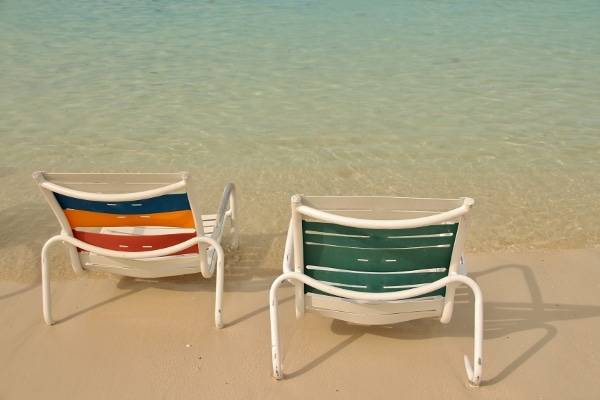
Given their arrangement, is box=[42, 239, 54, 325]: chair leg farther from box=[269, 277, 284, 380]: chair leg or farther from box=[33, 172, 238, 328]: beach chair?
box=[269, 277, 284, 380]: chair leg

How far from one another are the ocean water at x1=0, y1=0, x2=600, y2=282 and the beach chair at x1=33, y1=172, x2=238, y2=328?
873 mm

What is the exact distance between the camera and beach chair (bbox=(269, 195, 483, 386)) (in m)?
2.65

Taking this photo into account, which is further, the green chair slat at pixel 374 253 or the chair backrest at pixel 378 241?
the green chair slat at pixel 374 253

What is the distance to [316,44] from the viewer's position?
34.9 feet

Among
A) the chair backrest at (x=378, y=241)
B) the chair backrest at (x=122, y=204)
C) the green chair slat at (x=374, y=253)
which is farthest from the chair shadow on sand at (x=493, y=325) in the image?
the chair backrest at (x=122, y=204)

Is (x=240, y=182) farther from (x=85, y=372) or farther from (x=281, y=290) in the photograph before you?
(x=85, y=372)

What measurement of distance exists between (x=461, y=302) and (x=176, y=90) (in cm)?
614

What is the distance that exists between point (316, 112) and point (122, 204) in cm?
488

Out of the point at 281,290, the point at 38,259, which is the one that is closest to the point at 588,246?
the point at 281,290

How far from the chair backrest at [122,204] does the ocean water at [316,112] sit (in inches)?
43.7

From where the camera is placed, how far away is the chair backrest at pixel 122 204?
305 cm

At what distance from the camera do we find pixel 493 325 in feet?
11.9

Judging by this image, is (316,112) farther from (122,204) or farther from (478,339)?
(478,339)

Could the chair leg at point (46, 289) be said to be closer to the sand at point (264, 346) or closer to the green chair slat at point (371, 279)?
the sand at point (264, 346)
